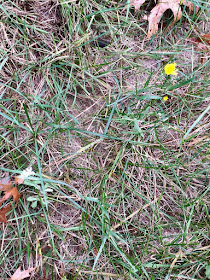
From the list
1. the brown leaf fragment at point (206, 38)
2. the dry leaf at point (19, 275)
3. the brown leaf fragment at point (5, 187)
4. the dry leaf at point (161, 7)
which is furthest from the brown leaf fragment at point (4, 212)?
the brown leaf fragment at point (206, 38)

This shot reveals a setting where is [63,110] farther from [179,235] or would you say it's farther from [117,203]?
[179,235]

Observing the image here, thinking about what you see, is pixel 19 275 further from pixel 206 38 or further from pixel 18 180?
pixel 206 38

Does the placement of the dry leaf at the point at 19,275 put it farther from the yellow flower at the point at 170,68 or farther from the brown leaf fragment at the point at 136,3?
the brown leaf fragment at the point at 136,3

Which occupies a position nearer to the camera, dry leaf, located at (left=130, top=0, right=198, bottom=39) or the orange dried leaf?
the orange dried leaf

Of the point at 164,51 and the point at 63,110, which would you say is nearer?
the point at 63,110

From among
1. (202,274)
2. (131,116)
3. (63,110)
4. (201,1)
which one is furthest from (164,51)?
(202,274)

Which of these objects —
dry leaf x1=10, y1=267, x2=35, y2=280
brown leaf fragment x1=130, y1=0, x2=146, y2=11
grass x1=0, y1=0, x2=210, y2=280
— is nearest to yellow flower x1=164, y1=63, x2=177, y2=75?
grass x1=0, y1=0, x2=210, y2=280

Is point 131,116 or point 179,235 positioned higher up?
point 131,116

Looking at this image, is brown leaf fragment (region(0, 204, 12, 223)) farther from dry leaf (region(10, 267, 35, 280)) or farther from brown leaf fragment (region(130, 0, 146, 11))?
brown leaf fragment (region(130, 0, 146, 11))

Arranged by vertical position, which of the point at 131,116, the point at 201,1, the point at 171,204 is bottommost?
the point at 171,204
